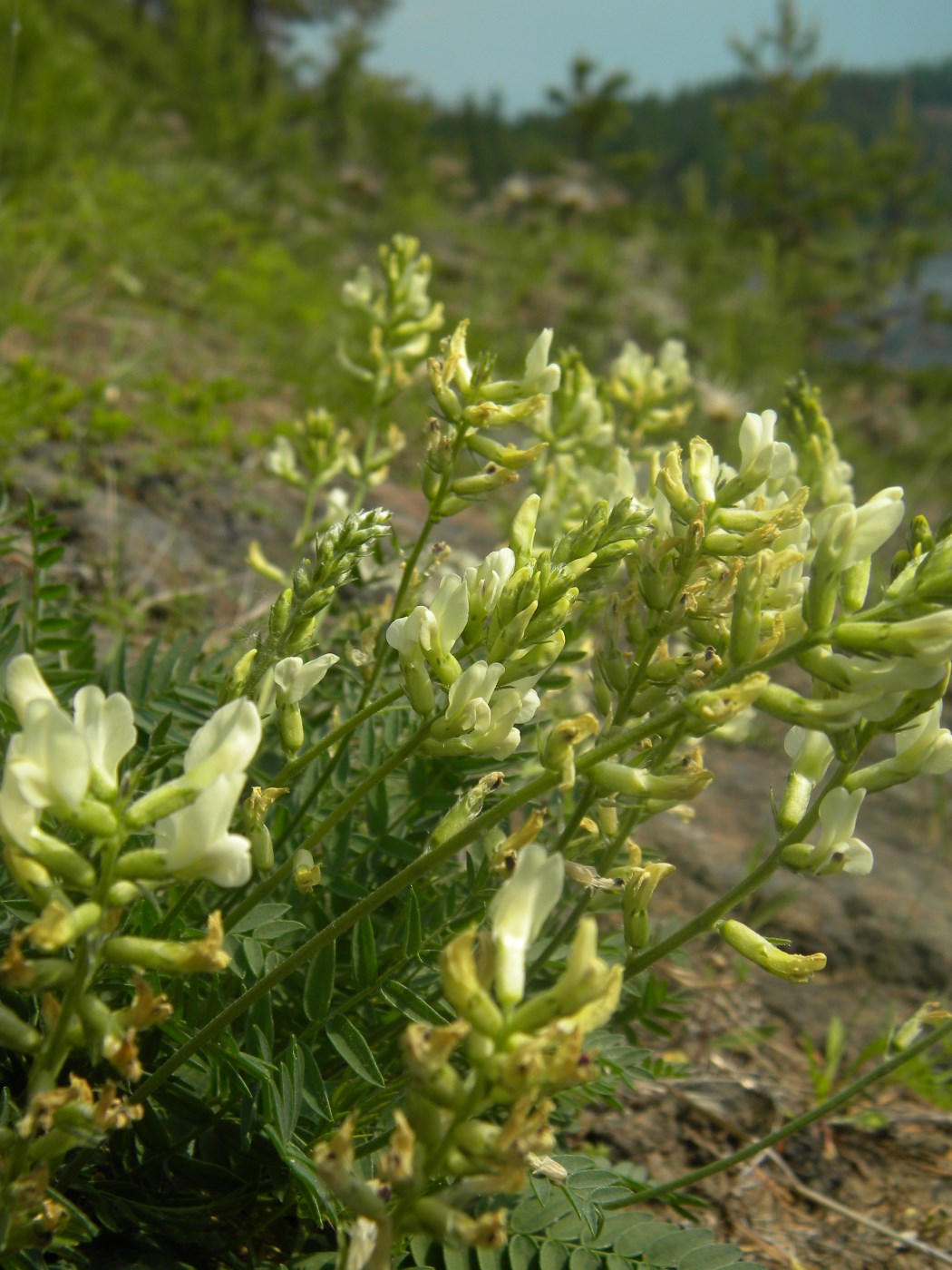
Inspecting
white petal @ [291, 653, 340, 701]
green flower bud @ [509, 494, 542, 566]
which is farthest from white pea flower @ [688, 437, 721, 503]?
white petal @ [291, 653, 340, 701]

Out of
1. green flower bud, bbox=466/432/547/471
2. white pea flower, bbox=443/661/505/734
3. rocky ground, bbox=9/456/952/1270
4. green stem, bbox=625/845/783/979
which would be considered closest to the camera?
white pea flower, bbox=443/661/505/734

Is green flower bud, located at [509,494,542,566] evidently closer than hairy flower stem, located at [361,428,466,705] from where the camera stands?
Yes

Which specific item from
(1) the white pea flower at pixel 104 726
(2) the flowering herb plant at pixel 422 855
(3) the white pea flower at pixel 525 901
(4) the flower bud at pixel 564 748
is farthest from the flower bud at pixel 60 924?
(4) the flower bud at pixel 564 748

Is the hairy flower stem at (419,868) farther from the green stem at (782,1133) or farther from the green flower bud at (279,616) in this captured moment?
the green stem at (782,1133)

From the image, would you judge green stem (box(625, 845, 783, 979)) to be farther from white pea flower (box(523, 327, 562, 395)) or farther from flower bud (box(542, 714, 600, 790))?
white pea flower (box(523, 327, 562, 395))

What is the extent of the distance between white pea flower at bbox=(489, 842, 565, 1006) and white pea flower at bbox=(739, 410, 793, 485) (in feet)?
2.35

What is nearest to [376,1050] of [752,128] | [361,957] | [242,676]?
[361,957]

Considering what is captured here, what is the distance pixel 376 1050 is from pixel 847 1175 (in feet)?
4.83

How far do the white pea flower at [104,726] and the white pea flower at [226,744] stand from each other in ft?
0.26

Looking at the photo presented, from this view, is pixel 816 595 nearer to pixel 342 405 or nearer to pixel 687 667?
pixel 687 667

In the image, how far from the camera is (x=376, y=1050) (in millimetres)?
1705

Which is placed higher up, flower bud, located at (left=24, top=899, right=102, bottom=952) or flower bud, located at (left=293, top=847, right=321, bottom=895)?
flower bud, located at (left=24, top=899, right=102, bottom=952)

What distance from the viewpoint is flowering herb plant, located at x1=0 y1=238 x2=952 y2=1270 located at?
41.1 inches

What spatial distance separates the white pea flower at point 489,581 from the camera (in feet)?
4.72
